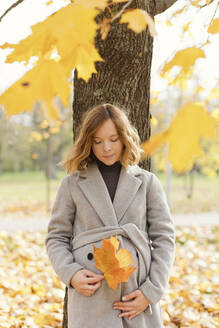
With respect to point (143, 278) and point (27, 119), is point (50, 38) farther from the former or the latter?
point (27, 119)

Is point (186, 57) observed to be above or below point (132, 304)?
above

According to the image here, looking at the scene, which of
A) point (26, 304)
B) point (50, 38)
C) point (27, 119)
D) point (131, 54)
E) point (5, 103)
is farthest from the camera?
point (27, 119)

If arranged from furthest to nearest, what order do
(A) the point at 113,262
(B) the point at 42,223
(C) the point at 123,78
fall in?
1. (B) the point at 42,223
2. (C) the point at 123,78
3. (A) the point at 113,262

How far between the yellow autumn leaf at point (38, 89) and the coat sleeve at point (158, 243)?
1007 millimetres

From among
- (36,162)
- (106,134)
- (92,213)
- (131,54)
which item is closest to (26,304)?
(92,213)

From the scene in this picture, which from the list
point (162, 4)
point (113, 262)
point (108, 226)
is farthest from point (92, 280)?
point (162, 4)

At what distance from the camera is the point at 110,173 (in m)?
2.03

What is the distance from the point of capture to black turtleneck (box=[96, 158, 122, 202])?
200cm

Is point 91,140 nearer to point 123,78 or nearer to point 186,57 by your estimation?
point 123,78

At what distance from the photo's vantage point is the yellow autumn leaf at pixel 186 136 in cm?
84

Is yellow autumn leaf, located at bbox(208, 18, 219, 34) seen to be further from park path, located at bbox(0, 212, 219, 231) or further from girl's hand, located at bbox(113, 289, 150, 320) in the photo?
park path, located at bbox(0, 212, 219, 231)

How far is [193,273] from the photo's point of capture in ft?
14.3

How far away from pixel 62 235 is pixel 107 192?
0.31m

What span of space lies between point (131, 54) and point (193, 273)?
290 cm
